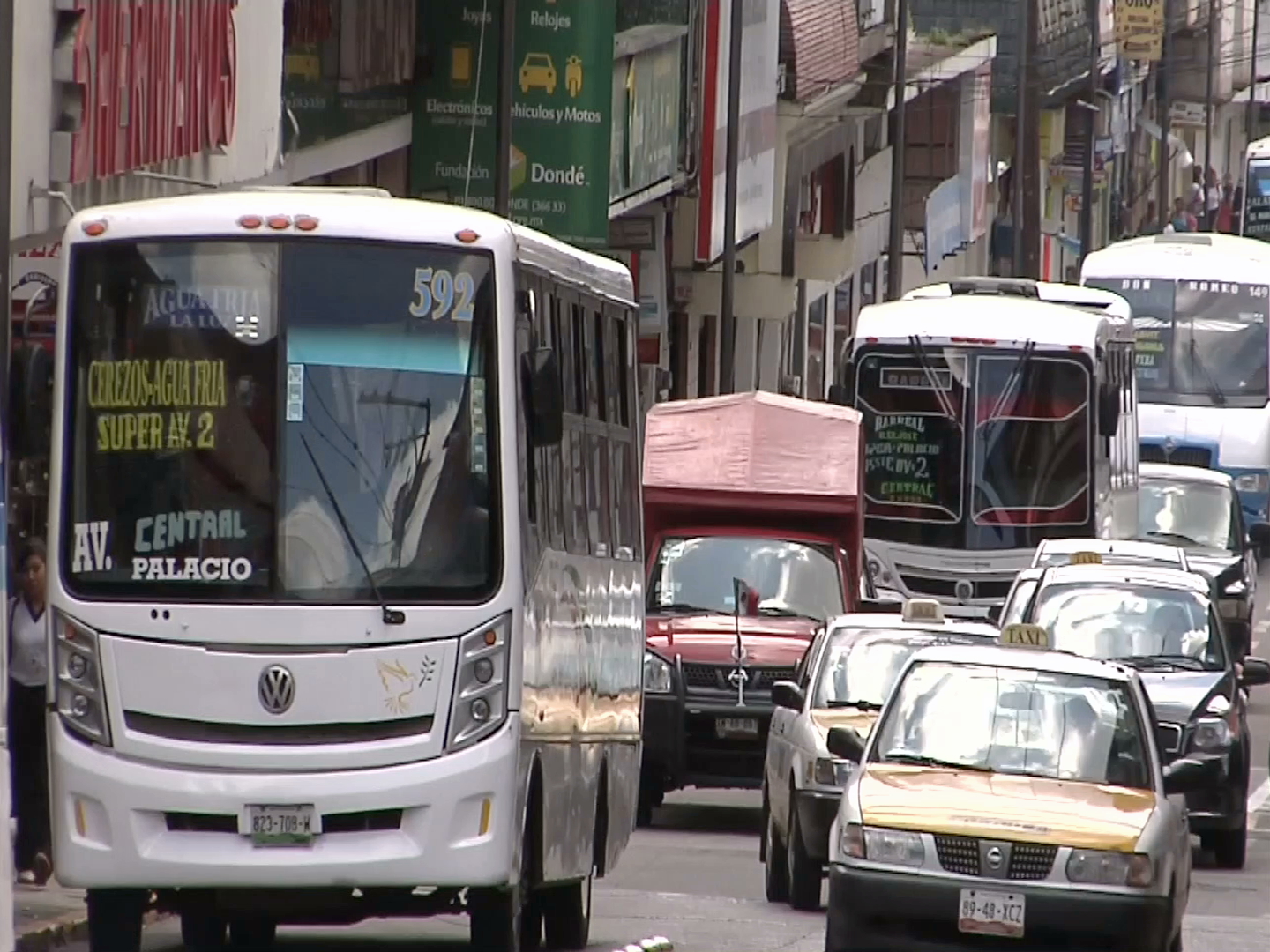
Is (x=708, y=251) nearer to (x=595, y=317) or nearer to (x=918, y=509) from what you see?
(x=918, y=509)

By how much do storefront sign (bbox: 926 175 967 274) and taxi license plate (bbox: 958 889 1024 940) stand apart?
Result: 143ft

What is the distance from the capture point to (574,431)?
14609 mm

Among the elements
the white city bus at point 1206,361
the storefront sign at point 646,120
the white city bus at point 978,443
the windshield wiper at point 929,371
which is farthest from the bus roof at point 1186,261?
the windshield wiper at point 929,371

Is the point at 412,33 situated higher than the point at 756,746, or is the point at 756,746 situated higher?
the point at 412,33

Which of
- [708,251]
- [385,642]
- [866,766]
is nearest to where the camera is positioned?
[385,642]

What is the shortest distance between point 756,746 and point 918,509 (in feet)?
28.6

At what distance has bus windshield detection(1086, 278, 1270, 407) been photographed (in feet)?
143

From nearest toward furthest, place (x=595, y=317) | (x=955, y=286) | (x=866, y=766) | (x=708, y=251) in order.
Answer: (x=866, y=766) < (x=595, y=317) < (x=955, y=286) < (x=708, y=251)

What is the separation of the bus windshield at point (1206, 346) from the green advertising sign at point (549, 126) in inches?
560

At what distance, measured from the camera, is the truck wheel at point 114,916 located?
12742 millimetres

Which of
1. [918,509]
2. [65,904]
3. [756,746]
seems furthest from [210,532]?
[918,509]

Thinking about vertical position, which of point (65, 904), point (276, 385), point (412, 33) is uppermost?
point (412, 33)

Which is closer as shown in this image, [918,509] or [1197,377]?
[918,509]

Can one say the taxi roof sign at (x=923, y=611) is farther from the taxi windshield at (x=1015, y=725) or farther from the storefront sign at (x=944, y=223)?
the storefront sign at (x=944, y=223)
